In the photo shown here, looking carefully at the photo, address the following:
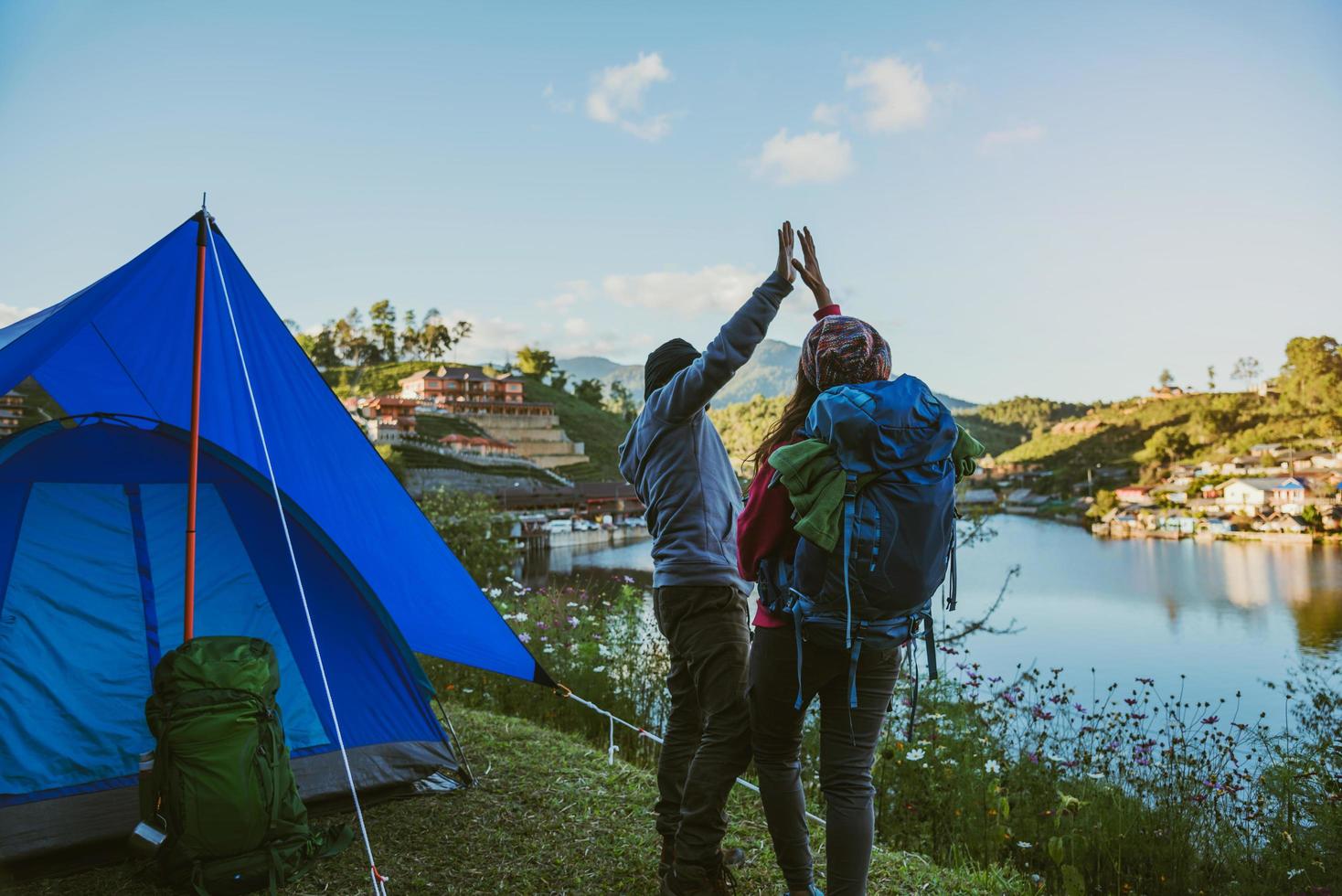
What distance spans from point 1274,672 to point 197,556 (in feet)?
33.6

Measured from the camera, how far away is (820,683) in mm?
1520

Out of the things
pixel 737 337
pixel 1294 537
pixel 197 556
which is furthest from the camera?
pixel 1294 537

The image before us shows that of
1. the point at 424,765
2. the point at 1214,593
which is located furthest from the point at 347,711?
the point at 1214,593

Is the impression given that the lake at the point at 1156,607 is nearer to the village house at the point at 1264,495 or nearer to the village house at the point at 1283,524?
the village house at the point at 1283,524

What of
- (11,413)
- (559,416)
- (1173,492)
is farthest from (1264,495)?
(559,416)

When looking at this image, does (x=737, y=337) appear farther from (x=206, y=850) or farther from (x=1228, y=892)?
(x=1228, y=892)

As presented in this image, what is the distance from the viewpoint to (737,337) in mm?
1703

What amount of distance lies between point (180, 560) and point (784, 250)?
2.28 meters

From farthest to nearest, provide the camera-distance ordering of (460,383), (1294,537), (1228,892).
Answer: (460,383), (1294,537), (1228,892)

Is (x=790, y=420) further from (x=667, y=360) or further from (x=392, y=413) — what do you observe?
(x=392, y=413)

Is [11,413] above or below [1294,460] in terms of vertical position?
above

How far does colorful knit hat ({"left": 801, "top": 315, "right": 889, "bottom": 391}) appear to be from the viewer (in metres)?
1.56

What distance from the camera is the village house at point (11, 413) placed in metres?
2.30

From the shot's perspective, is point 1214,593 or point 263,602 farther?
point 1214,593
